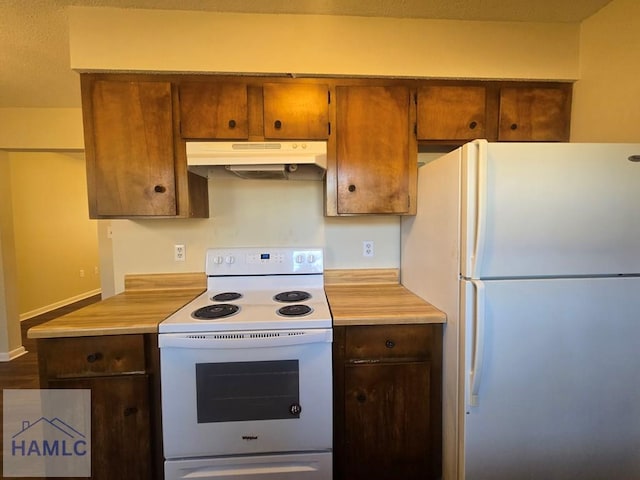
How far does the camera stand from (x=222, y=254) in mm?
1868

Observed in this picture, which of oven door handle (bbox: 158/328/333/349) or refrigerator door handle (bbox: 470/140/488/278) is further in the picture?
oven door handle (bbox: 158/328/333/349)

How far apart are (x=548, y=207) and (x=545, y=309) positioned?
1.33ft

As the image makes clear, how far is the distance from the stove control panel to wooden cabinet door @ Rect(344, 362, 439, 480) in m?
0.72

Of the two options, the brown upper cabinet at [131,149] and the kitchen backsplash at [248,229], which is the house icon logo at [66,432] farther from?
the brown upper cabinet at [131,149]

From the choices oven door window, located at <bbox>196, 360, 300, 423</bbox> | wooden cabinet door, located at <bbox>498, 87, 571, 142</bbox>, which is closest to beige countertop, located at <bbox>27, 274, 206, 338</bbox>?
oven door window, located at <bbox>196, 360, 300, 423</bbox>

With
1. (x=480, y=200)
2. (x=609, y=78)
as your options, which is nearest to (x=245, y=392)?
(x=480, y=200)

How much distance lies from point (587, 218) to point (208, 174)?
192 cm

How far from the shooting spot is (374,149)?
164 centimetres

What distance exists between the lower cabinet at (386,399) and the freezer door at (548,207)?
482 mm

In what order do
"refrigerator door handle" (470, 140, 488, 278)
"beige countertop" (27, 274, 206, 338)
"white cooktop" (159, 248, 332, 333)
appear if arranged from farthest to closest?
"white cooktop" (159, 248, 332, 333), "beige countertop" (27, 274, 206, 338), "refrigerator door handle" (470, 140, 488, 278)

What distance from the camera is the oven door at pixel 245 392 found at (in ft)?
4.23

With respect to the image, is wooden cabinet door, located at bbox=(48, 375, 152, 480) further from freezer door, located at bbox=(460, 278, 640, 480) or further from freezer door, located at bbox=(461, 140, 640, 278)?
freezer door, located at bbox=(461, 140, 640, 278)

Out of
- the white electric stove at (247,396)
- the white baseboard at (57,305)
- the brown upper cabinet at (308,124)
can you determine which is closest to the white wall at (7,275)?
the white baseboard at (57,305)

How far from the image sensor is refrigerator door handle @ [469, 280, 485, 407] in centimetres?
111
